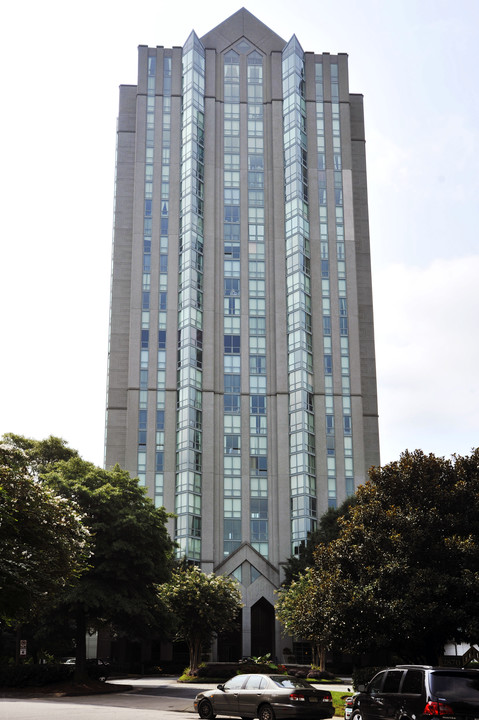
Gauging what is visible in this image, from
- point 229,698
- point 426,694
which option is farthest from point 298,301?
point 426,694

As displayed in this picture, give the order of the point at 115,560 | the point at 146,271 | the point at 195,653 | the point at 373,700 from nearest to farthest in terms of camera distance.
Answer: the point at 373,700 → the point at 115,560 → the point at 195,653 → the point at 146,271

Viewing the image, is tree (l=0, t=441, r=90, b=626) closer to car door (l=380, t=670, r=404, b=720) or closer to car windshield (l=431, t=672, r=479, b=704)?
car door (l=380, t=670, r=404, b=720)

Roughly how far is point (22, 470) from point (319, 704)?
13.4 meters

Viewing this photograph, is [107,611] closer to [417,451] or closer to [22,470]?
[22,470]

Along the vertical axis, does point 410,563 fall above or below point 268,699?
above

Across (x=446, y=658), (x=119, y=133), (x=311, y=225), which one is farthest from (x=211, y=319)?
(x=446, y=658)

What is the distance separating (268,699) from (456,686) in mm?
7767

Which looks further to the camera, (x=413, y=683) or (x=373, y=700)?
(x=373, y=700)

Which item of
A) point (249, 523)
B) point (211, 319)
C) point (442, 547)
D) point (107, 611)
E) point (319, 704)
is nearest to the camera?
point (319, 704)

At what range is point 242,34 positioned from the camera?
334 feet

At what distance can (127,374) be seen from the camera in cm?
8900

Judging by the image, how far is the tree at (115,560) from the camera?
1494 inches

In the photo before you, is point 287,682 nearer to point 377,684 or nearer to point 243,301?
point 377,684

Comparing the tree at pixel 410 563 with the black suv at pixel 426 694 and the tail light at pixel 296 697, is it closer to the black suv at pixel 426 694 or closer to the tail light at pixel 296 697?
the tail light at pixel 296 697
